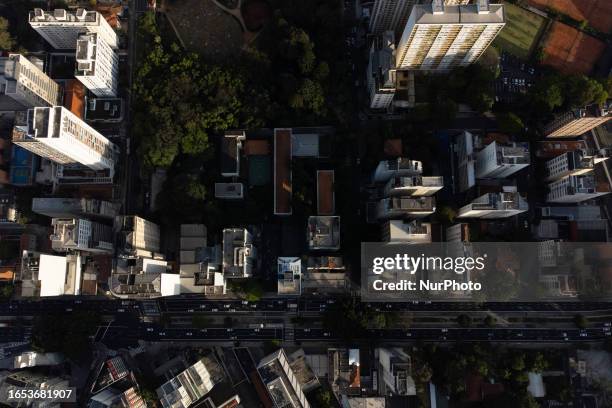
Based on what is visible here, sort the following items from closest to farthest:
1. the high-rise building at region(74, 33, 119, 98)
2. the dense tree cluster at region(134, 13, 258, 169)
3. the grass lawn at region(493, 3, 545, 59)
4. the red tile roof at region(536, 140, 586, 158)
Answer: the high-rise building at region(74, 33, 119, 98), the dense tree cluster at region(134, 13, 258, 169), the red tile roof at region(536, 140, 586, 158), the grass lawn at region(493, 3, 545, 59)

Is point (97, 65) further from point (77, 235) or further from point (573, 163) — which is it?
point (573, 163)

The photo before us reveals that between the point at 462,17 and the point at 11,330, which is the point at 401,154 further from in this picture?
the point at 11,330

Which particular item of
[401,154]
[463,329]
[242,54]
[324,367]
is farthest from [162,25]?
[463,329]

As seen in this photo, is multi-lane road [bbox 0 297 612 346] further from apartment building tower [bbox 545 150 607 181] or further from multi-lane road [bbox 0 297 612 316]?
apartment building tower [bbox 545 150 607 181]

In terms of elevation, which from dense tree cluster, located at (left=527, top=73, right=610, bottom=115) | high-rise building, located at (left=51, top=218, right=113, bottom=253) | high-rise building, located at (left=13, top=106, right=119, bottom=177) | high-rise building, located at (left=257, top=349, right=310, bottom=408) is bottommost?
high-rise building, located at (left=257, top=349, right=310, bottom=408)

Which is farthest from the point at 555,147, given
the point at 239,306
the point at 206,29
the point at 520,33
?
the point at 206,29

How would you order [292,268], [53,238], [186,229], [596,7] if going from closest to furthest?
[53,238] → [292,268] → [186,229] → [596,7]

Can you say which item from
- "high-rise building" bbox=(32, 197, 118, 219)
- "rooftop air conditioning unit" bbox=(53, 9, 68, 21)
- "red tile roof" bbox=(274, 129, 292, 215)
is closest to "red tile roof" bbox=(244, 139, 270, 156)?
"red tile roof" bbox=(274, 129, 292, 215)
